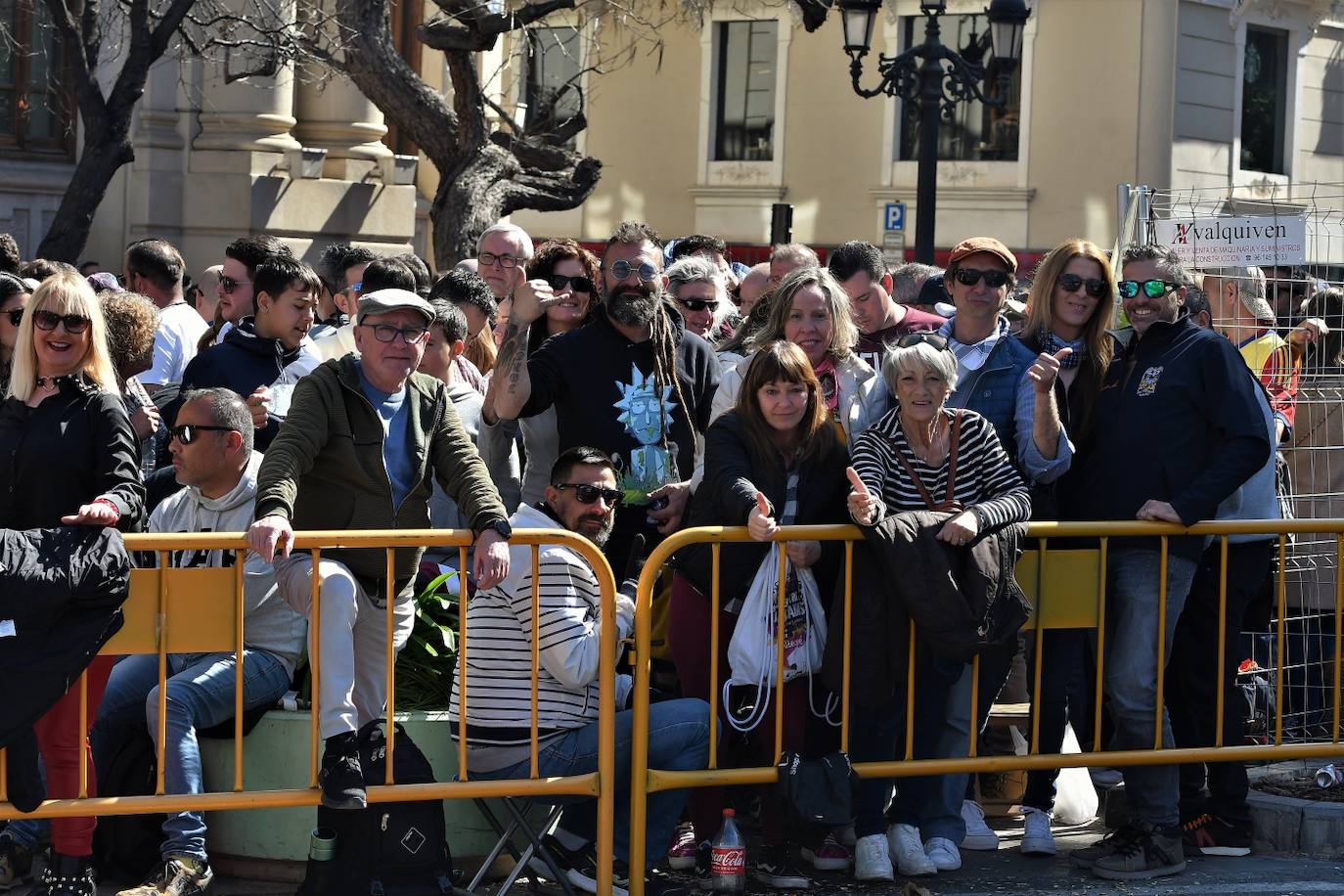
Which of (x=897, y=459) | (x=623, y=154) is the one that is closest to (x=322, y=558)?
(x=897, y=459)

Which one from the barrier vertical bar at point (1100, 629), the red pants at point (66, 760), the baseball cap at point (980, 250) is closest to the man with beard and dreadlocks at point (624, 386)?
the baseball cap at point (980, 250)

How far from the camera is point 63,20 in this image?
1395 cm

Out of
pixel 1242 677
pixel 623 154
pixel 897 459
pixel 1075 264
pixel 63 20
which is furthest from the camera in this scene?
pixel 623 154

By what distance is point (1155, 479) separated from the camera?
6777 millimetres

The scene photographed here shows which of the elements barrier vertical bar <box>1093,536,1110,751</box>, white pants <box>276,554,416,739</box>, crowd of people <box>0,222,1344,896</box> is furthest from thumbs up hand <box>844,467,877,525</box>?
white pants <box>276,554,416,739</box>

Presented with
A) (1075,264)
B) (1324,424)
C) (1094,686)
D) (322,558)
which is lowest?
(1094,686)

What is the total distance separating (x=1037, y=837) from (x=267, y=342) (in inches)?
142

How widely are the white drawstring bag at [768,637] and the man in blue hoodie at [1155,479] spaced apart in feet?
3.86

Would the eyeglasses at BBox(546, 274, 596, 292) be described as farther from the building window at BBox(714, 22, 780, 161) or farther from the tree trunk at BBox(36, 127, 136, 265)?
the building window at BBox(714, 22, 780, 161)

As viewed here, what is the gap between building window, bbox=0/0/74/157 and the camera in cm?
1825

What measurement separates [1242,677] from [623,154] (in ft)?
78.9

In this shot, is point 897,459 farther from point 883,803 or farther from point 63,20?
point 63,20

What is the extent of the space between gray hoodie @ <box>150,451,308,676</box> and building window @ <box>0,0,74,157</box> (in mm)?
12921

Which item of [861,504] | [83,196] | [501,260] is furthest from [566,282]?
[83,196]
